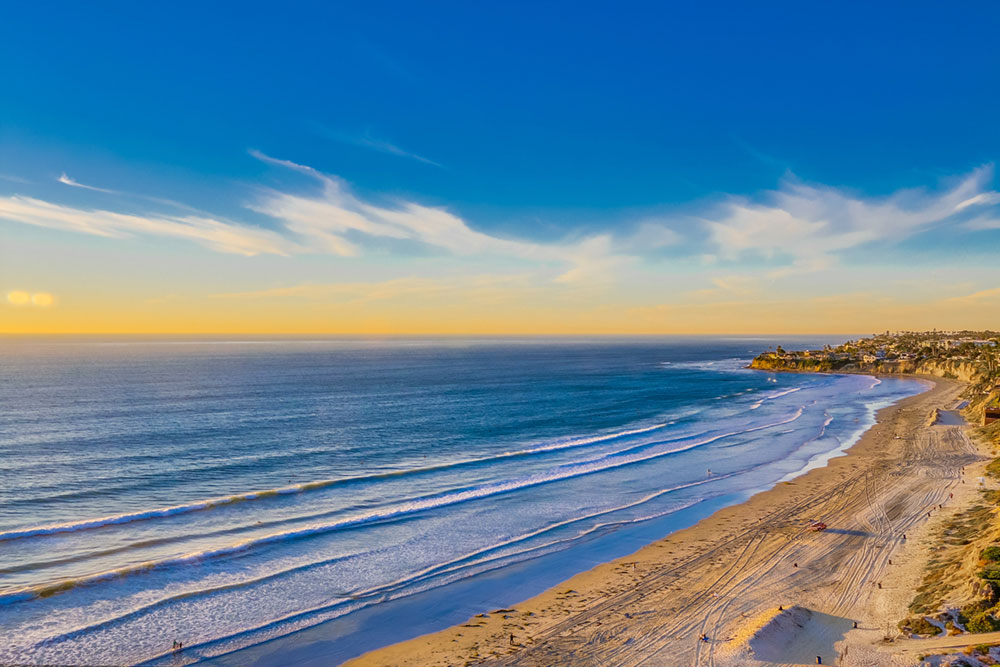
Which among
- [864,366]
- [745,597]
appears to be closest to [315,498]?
[745,597]

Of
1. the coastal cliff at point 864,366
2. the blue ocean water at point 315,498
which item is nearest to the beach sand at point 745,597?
the blue ocean water at point 315,498

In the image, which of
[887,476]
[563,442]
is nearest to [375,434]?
[563,442]

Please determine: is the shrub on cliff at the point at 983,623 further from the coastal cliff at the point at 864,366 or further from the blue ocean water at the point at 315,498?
the coastal cliff at the point at 864,366

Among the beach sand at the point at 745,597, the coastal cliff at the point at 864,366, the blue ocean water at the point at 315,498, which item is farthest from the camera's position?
the coastal cliff at the point at 864,366

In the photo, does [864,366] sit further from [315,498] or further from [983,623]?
[315,498]

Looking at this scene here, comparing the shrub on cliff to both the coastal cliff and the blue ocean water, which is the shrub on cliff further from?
the coastal cliff

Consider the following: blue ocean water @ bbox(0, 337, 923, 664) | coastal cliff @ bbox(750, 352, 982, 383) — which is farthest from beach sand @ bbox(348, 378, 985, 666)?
coastal cliff @ bbox(750, 352, 982, 383)
